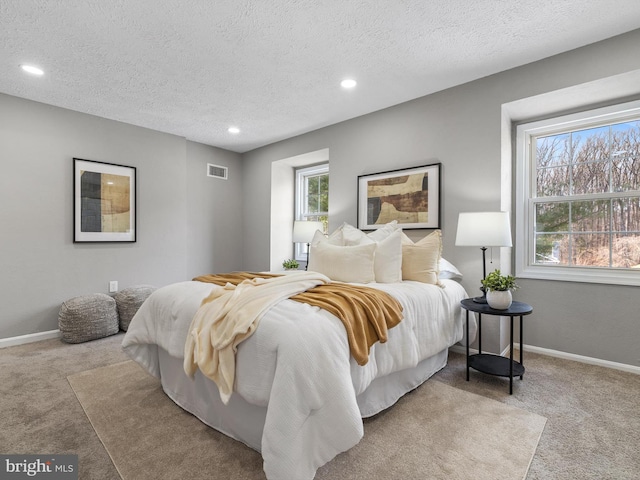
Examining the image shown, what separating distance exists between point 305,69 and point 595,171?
8.90 feet

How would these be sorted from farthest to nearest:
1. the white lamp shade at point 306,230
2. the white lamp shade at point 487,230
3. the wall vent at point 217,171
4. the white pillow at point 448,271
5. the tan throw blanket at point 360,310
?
the wall vent at point 217,171, the white lamp shade at point 306,230, the white pillow at point 448,271, the white lamp shade at point 487,230, the tan throw blanket at point 360,310

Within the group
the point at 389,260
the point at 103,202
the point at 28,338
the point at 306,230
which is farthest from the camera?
the point at 306,230

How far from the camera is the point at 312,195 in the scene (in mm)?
5281

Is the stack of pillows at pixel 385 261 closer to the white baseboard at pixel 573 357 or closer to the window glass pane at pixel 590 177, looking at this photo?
the white baseboard at pixel 573 357

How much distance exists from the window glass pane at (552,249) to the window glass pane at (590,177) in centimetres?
44

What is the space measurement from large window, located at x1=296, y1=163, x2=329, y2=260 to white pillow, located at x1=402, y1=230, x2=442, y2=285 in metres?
2.21

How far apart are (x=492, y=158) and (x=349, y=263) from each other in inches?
64.2

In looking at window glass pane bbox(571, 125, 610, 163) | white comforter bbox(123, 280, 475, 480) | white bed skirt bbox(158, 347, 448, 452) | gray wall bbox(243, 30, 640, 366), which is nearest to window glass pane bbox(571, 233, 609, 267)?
gray wall bbox(243, 30, 640, 366)

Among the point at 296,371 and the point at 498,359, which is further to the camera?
the point at 498,359

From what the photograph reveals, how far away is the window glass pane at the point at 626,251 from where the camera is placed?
276cm

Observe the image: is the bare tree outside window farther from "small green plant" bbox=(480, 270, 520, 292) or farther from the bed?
the bed

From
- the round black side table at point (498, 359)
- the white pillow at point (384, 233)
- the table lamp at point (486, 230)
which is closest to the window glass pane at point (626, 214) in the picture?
the table lamp at point (486, 230)

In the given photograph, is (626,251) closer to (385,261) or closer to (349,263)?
(385,261)

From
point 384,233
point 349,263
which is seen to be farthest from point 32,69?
point 384,233
